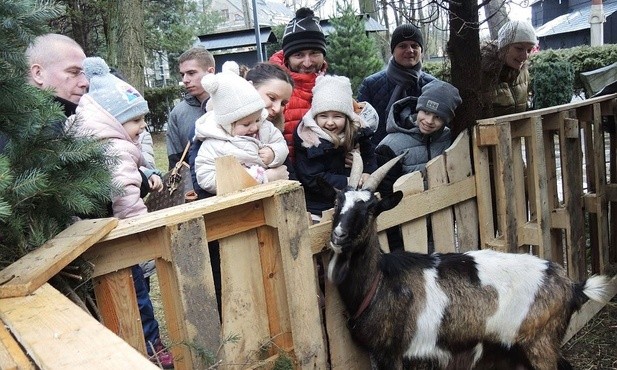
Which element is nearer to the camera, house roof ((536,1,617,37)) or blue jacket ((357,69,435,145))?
blue jacket ((357,69,435,145))

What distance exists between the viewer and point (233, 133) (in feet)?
9.15

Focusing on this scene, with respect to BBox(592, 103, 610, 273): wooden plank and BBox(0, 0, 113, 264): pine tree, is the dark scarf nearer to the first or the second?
BBox(592, 103, 610, 273): wooden plank

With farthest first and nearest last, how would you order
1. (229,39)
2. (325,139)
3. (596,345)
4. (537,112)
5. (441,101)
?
1. (229,39)
2. (596,345)
3. (537,112)
4. (441,101)
5. (325,139)

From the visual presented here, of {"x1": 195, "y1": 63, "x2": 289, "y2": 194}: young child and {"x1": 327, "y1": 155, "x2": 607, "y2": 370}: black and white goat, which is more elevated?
{"x1": 195, "y1": 63, "x2": 289, "y2": 194}: young child

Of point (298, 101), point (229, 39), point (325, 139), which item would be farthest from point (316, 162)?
point (229, 39)

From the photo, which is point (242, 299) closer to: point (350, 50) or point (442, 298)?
point (442, 298)

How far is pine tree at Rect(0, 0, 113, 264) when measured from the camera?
1610 millimetres

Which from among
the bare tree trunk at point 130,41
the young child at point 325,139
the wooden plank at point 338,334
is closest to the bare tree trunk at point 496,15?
the young child at point 325,139

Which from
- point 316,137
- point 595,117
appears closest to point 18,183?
point 316,137

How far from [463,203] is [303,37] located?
152cm

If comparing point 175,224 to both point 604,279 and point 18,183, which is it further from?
point 604,279

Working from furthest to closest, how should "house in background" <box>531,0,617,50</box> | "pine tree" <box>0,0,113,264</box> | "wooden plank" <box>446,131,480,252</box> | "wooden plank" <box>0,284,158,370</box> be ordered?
"house in background" <box>531,0,617,50</box>
"wooden plank" <box>446,131,480,252</box>
"pine tree" <box>0,0,113,264</box>
"wooden plank" <box>0,284,158,370</box>

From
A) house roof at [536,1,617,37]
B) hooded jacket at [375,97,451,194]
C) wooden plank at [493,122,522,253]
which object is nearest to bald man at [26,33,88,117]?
hooded jacket at [375,97,451,194]

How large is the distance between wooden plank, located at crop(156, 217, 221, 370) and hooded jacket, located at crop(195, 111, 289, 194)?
729mm
